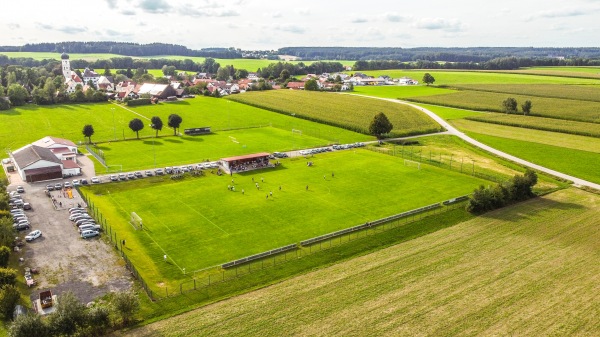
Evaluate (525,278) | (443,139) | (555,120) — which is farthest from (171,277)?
(555,120)

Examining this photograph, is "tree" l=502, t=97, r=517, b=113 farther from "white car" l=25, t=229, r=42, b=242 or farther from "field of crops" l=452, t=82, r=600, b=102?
"white car" l=25, t=229, r=42, b=242

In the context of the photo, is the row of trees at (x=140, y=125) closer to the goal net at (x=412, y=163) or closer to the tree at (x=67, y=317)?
the goal net at (x=412, y=163)

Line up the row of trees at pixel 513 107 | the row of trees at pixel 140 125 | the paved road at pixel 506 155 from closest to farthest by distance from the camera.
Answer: the paved road at pixel 506 155 → the row of trees at pixel 140 125 → the row of trees at pixel 513 107

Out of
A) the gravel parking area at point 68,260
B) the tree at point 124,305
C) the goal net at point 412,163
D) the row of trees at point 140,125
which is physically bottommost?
the gravel parking area at point 68,260

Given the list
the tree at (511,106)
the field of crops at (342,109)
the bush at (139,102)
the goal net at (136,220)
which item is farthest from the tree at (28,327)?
the tree at (511,106)

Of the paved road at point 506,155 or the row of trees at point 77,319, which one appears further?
the paved road at point 506,155

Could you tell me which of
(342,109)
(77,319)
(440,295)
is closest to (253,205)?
(440,295)

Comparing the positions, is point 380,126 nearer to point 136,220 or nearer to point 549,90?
point 136,220
